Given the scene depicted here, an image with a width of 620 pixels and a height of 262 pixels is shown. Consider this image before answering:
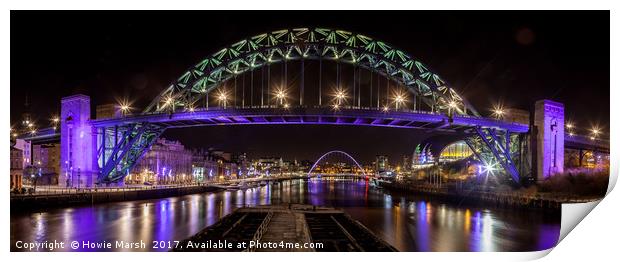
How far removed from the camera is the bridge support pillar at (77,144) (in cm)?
3628

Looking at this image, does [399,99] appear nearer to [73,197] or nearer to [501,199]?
[501,199]

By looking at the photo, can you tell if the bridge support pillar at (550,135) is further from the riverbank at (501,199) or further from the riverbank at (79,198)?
the riverbank at (79,198)

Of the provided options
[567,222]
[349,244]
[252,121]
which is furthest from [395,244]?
[252,121]

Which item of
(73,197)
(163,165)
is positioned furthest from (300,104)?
(163,165)

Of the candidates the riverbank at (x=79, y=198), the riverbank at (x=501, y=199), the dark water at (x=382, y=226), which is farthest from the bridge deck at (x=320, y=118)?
the dark water at (x=382, y=226)

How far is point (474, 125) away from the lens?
35375 millimetres

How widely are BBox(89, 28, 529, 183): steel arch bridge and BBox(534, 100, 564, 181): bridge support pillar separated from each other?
1533 mm

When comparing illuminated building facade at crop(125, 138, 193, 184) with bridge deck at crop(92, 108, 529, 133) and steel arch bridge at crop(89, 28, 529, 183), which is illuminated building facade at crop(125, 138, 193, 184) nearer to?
steel arch bridge at crop(89, 28, 529, 183)

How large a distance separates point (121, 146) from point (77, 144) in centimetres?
302

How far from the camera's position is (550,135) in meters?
34.6

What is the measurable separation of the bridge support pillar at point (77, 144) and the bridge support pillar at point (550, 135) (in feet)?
101

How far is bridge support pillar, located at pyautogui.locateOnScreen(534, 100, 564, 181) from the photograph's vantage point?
3394 centimetres

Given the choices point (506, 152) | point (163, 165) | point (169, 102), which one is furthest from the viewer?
point (163, 165)
